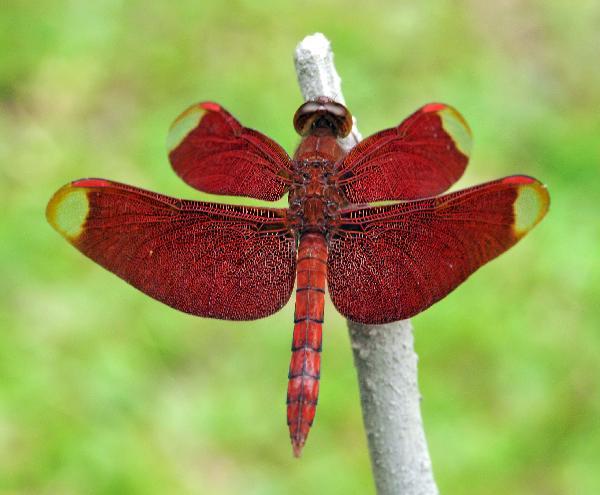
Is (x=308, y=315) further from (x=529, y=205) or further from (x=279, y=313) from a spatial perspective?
(x=279, y=313)

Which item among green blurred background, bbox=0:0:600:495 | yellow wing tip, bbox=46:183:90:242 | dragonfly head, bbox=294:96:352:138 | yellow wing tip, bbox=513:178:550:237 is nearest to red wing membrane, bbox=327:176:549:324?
yellow wing tip, bbox=513:178:550:237

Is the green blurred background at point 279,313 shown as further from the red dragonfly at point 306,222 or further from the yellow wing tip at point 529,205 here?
the yellow wing tip at point 529,205

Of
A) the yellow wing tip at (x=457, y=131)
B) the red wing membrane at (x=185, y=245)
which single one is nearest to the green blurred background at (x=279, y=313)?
the red wing membrane at (x=185, y=245)

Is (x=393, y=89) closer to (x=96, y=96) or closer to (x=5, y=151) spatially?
(x=96, y=96)

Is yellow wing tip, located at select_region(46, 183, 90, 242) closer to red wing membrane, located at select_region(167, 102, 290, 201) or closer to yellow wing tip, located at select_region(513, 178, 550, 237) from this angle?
red wing membrane, located at select_region(167, 102, 290, 201)

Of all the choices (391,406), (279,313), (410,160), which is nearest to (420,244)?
(410,160)

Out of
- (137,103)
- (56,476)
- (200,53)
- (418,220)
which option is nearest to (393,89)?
(200,53)
